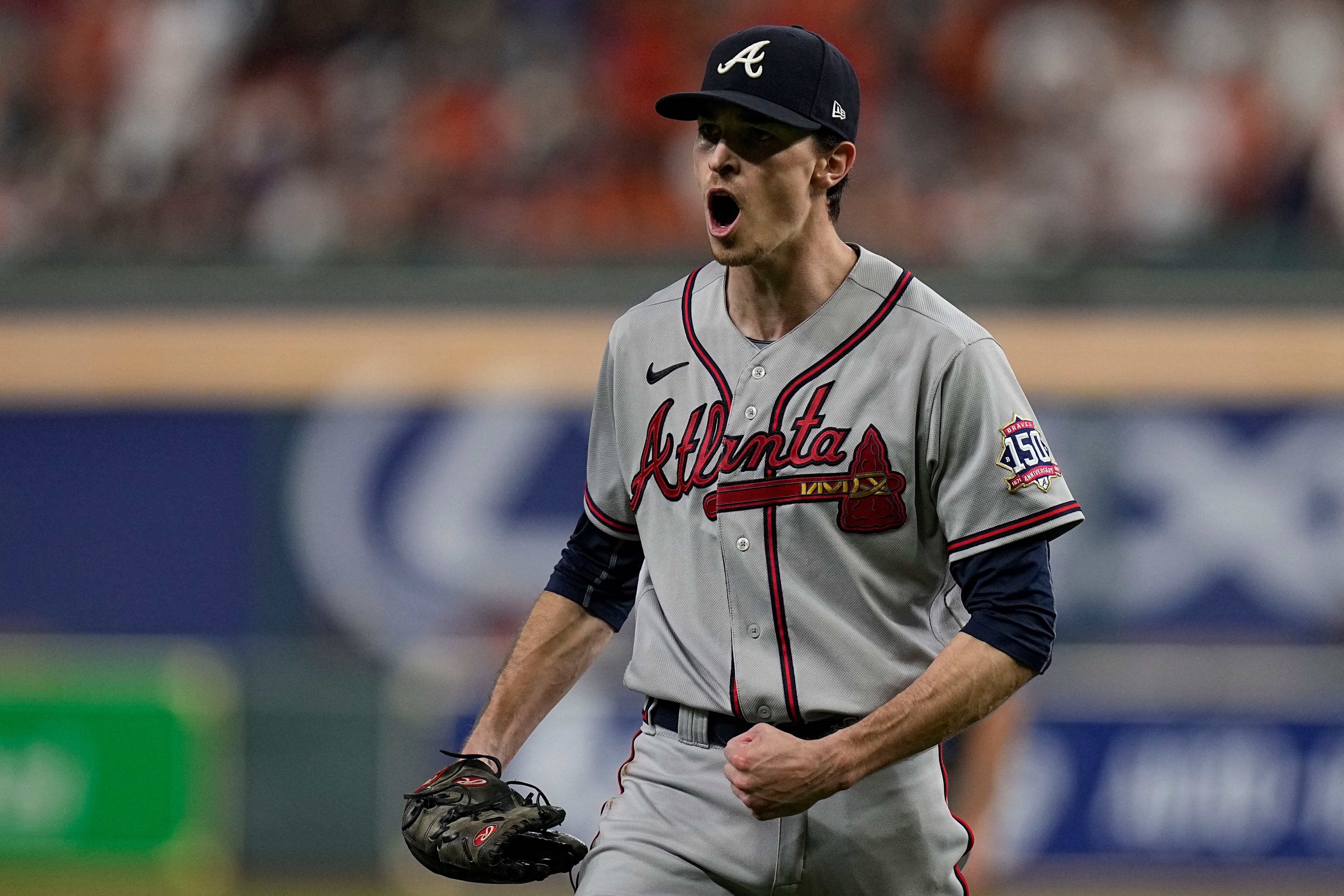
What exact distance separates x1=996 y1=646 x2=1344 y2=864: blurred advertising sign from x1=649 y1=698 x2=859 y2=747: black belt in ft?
18.3

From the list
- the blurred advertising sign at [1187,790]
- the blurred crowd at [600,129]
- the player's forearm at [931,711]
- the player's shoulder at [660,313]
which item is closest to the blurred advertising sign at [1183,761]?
the blurred advertising sign at [1187,790]

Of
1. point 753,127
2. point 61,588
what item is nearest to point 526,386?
point 61,588

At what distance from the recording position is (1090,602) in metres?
8.83

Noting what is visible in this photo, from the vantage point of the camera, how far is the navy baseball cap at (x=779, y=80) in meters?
3.04

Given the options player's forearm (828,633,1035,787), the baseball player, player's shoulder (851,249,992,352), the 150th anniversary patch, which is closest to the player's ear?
the baseball player

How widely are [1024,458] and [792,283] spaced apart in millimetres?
532

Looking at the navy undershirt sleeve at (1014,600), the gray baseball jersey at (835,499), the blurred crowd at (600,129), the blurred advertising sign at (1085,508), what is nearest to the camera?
the navy undershirt sleeve at (1014,600)

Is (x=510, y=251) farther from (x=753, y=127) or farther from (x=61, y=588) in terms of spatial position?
(x=753, y=127)

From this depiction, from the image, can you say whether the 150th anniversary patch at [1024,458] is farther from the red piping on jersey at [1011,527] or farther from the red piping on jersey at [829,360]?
the red piping on jersey at [829,360]

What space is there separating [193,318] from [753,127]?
6687mm

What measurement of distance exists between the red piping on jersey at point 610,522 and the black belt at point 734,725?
354mm

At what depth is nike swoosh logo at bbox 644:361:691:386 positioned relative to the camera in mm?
3311

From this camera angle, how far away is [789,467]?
10.2ft

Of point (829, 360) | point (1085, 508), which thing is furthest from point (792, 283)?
point (1085, 508)
